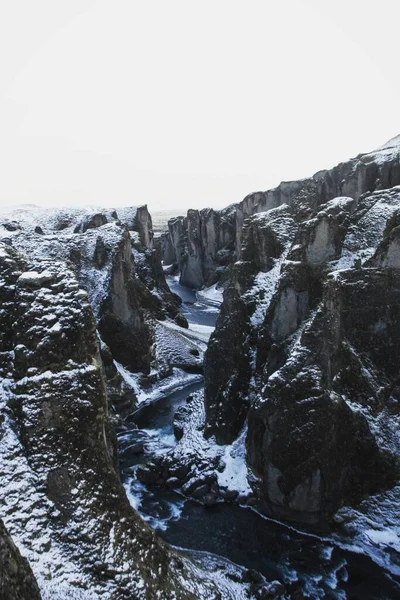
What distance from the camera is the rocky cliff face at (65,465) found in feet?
63.3

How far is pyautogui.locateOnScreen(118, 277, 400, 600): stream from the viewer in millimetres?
24594

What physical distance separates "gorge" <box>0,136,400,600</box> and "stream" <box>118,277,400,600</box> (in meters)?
0.11

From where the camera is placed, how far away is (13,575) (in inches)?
600

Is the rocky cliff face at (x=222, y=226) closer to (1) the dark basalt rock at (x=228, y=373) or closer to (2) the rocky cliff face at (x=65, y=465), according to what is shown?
(1) the dark basalt rock at (x=228, y=373)

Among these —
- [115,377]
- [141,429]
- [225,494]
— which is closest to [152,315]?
[115,377]

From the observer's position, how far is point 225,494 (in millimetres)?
32312

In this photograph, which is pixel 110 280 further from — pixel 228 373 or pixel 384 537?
pixel 384 537

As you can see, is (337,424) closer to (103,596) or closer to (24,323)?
(103,596)

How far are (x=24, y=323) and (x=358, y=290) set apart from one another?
23146 mm

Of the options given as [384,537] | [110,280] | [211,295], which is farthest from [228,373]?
[211,295]

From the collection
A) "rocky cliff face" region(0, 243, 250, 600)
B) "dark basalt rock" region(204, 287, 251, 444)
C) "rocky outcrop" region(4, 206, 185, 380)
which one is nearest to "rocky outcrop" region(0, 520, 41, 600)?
"rocky cliff face" region(0, 243, 250, 600)

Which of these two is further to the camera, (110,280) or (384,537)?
(110,280)

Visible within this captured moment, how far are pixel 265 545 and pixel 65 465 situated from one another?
13.9 m

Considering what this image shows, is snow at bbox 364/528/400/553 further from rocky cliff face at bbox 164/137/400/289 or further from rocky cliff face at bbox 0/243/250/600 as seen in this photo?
rocky cliff face at bbox 164/137/400/289
